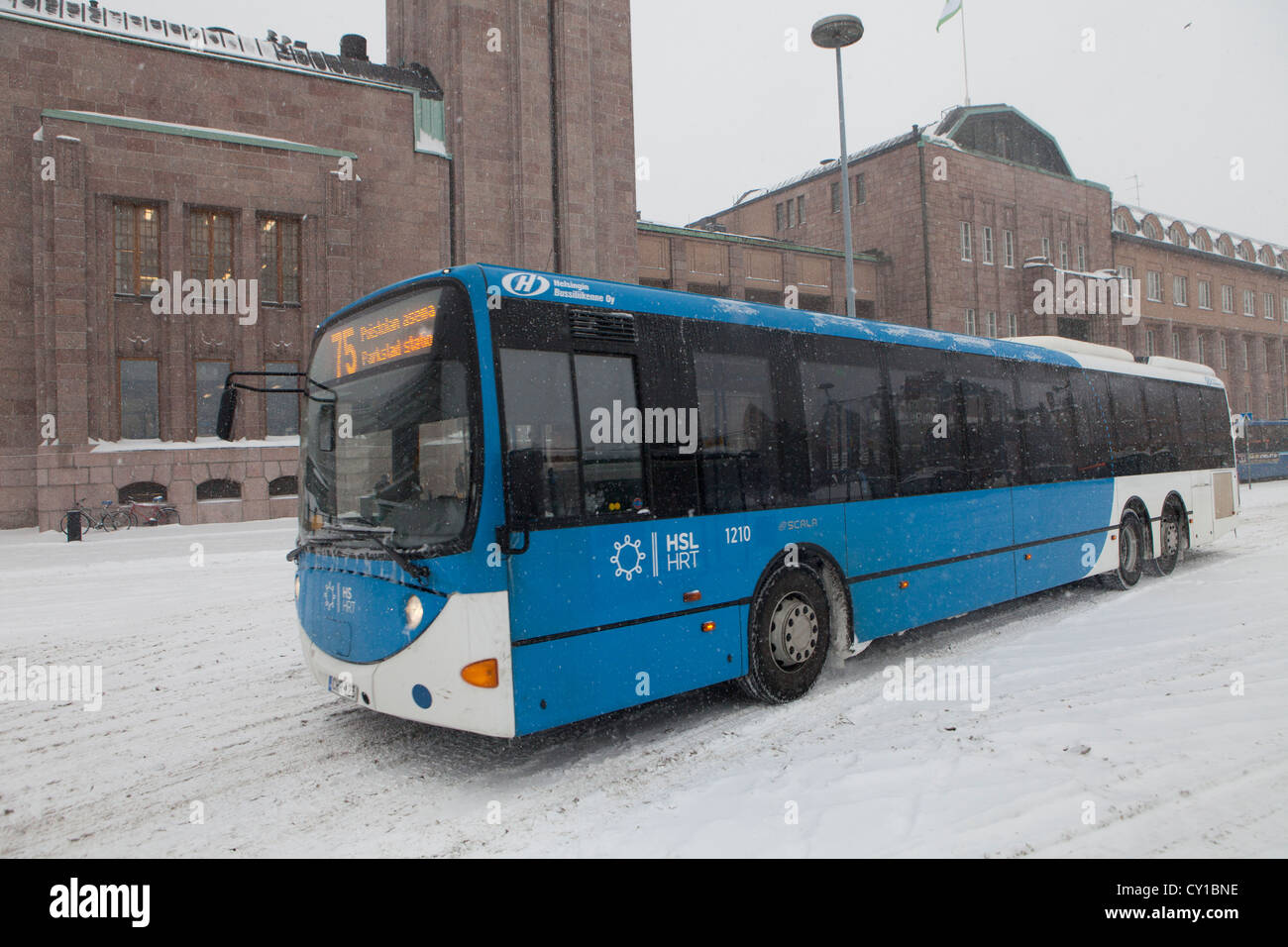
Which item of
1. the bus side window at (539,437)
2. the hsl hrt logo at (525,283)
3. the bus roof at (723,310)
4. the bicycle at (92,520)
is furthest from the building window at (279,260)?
the bus side window at (539,437)

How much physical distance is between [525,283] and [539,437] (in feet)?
3.12

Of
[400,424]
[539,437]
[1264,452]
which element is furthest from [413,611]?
[1264,452]

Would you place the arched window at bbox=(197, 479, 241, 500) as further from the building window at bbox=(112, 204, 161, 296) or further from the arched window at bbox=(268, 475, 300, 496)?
the building window at bbox=(112, 204, 161, 296)

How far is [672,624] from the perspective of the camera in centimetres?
546

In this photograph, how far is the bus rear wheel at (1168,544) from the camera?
38.3 feet

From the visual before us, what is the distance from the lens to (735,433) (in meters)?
6.02

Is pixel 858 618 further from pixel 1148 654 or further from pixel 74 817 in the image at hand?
pixel 74 817

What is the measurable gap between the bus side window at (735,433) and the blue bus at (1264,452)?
40.4 m

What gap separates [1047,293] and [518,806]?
153 ft

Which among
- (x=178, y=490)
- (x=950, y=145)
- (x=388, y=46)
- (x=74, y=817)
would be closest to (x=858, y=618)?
(x=74, y=817)

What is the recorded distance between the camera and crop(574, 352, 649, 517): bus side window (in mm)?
5043

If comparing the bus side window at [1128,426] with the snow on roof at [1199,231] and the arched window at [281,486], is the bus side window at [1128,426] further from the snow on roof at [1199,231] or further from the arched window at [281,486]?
the snow on roof at [1199,231]

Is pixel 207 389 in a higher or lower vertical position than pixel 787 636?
higher

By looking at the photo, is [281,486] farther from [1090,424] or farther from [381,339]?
[1090,424]
